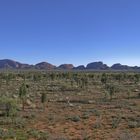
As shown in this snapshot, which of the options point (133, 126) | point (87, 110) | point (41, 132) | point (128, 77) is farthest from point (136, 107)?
point (128, 77)

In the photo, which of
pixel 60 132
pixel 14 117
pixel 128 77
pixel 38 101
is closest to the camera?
pixel 60 132

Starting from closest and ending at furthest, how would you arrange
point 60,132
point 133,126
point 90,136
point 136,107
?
1. point 90,136
2. point 60,132
3. point 133,126
4. point 136,107

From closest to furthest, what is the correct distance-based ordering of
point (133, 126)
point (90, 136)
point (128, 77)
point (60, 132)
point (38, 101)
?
point (90, 136) → point (60, 132) → point (133, 126) → point (38, 101) → point (128, 77)

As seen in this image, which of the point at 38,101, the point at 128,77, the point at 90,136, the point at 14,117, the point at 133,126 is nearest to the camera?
the point at 90,136

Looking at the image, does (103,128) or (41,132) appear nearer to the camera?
(41,132)

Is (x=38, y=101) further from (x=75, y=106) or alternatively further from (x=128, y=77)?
(x=128, y=77)

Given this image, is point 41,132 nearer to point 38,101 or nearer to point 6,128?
point 6,128

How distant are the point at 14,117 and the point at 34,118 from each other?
152 cm

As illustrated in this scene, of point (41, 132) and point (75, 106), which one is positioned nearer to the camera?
point (41, 132)

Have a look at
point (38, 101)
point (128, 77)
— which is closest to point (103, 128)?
point (38, 101)

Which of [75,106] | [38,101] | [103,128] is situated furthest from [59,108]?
[103,128]

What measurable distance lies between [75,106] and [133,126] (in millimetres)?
11400

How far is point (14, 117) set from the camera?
2700cm

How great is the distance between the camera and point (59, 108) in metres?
33.4
